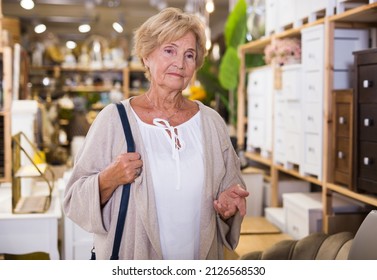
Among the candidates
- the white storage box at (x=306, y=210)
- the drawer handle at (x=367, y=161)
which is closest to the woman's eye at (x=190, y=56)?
the drawer handle at (x=367, y=161)

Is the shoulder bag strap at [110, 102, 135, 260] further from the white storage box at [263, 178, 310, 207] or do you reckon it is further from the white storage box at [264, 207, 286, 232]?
the white storage box at [263, 178, 310, 207]

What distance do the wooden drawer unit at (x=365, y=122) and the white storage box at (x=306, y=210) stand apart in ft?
1.69

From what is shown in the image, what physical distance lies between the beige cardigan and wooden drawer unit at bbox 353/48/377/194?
2.83 feet

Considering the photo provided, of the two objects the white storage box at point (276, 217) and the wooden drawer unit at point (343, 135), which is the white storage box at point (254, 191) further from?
the wooden drawer unit at point (343, 135)

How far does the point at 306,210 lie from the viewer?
2.82 metres

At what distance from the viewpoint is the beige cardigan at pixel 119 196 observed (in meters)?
1.45

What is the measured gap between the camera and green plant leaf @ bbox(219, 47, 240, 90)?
4273 mm

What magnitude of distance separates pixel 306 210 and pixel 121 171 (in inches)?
64.4

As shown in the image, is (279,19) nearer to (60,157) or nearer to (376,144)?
(376,144)

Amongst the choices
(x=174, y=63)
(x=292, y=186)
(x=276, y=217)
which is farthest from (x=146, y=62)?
(x=292, y=186)

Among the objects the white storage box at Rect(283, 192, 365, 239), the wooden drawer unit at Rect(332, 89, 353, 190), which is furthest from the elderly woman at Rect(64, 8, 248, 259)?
the white storage box at Rect(283, 192, 365, 239)

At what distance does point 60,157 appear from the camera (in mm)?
4441
